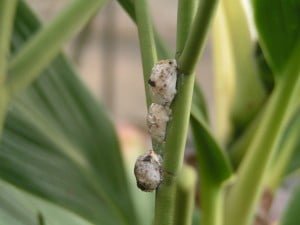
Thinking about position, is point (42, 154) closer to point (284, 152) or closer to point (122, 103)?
point (284, 152)

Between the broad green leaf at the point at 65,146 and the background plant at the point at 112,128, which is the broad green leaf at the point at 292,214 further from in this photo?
the broad green leaf at the point at 65,146

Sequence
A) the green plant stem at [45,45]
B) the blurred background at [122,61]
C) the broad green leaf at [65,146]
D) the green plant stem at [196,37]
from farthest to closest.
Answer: the blurred background at [122,61], the broad green leaf at [65,146], the green plant stem at [45,45], the green plant stem at [196,37]

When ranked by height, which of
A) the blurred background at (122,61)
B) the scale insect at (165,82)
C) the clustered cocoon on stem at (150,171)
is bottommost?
the blurred background at (122,61)

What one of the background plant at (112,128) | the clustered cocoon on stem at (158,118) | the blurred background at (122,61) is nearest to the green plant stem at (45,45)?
the background plant at (112,128)

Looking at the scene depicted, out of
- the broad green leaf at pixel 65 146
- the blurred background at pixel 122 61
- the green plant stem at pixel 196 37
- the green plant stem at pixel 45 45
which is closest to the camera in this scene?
the green plant stem at pixel 196 37

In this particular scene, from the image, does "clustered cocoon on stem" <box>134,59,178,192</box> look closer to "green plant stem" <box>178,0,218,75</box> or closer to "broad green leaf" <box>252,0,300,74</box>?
"green plant stem" <box>178,0,218,75</box>

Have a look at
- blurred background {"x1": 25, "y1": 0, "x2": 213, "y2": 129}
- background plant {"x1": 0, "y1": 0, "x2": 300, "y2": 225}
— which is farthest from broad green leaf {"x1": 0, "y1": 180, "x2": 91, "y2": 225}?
blurred background {"x1": 25, "y1": 0, "x2": 213, "y2": 129}

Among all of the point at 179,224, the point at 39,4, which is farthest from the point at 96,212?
the point at 39,4
